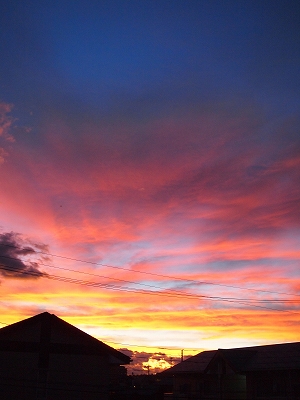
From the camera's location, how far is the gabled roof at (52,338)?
91.7 ft

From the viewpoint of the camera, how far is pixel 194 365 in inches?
1907

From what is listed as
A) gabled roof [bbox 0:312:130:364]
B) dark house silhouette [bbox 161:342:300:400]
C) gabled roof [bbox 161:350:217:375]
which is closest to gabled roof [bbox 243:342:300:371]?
dark house silhouette [bbox 161:342:300:400]

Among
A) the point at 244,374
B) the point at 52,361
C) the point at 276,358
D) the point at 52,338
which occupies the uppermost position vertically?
the point at 52,338

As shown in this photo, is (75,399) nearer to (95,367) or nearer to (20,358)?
(95,367)

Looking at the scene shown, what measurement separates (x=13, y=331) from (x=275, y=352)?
88.4 feet

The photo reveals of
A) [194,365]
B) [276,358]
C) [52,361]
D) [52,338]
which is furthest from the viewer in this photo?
[194,365]

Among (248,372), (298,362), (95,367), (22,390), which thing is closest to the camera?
(22,390)

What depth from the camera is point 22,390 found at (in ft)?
88.2

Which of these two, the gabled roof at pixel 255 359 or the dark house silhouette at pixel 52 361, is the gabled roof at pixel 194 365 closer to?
the gabled roof at pixel 255 359

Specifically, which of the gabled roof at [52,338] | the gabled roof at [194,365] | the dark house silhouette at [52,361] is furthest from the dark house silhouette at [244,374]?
the gabled roof at [52,338]

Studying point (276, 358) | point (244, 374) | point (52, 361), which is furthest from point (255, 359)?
point (52, 361)

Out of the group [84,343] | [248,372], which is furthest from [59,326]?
[248,372]

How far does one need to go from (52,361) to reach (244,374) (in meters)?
21.2

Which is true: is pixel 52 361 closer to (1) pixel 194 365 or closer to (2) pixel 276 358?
(2) pixel 276 358
